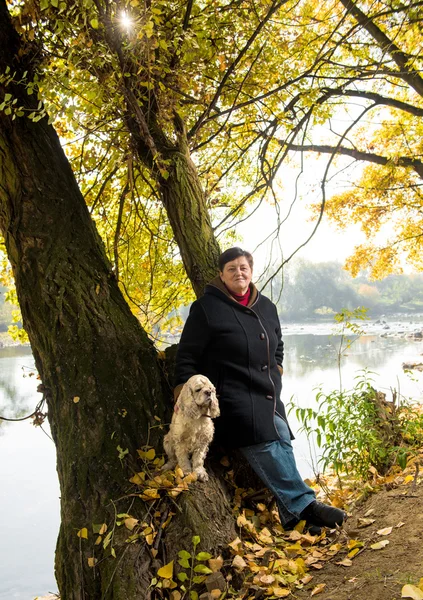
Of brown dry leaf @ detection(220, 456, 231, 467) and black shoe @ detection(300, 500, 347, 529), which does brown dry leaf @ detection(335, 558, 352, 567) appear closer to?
black shoe @ detection(300, 500, 347, 529)

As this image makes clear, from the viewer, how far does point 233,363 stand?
3.57m

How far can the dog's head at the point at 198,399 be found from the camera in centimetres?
308

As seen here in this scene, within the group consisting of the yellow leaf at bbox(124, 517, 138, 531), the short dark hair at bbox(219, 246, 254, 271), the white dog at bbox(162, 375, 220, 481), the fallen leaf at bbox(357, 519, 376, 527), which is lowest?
the fallen leaf at bbox(357, 519, 376, 527)

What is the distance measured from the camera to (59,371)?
3.64 m

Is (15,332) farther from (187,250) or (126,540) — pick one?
(126,540)

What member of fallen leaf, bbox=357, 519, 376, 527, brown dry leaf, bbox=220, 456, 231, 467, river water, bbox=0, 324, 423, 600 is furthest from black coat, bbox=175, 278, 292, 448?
river water, bbox=0, 324, 423, 600

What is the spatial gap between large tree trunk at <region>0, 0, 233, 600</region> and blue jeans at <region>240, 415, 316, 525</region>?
344mm

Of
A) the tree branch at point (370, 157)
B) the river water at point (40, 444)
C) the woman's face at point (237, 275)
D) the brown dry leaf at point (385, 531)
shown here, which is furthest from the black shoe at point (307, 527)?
the tree branch at point (370, 157)

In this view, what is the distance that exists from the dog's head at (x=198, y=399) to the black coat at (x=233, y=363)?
30cm

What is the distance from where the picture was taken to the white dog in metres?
3.10

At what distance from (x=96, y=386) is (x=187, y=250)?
1.50 meters

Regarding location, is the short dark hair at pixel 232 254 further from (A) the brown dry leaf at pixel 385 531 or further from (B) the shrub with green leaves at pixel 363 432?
(A) the brown dry leaf at pixel 385 531

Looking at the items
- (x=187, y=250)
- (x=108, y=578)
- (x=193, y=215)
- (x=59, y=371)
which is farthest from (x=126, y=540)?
(x=193, y=215)

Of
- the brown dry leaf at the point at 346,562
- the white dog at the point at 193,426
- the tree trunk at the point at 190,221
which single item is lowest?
the brown dry leaf at the point at 346,562
